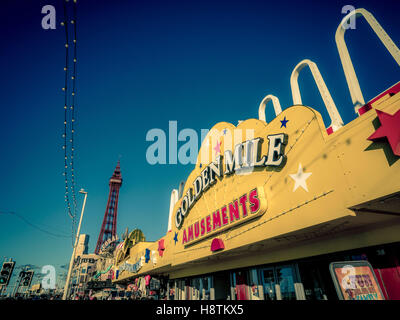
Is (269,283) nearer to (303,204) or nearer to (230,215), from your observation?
(230,215)

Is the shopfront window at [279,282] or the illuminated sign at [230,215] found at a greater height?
the illuminated sign at [230,215]

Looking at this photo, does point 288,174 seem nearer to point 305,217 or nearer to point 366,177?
point 305,217

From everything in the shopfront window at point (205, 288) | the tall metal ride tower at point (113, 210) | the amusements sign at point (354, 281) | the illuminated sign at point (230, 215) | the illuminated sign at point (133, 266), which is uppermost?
the tall metal ride tower at point (113, 210)

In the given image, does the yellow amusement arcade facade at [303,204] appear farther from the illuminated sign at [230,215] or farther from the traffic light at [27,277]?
the traffic light at [27,277]

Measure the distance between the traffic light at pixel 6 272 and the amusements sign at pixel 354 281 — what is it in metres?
14.9

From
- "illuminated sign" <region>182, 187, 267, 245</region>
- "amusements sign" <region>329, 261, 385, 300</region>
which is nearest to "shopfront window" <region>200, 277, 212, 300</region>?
"illuminated sign" <region>182, 187, 267, 245</region>

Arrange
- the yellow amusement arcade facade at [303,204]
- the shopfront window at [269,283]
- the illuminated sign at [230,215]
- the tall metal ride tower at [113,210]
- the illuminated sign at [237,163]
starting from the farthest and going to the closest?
the tall metal ride tower at [113,210]
the shopfront window at [269,283]
the illuminated sign at [230,215]
the illuminated sign at [237,163]
the yellow amusement arcade facade at [303,204]

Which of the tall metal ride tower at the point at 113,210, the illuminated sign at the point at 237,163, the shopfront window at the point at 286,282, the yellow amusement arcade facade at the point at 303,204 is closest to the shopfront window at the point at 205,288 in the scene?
the yellow amusement arcade facade at the point at 303,204

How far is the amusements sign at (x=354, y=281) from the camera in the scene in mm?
3201

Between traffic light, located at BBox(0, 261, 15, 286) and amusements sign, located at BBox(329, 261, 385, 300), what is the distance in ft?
49.0

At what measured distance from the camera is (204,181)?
10.8 metres

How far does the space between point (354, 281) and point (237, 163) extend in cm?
543
